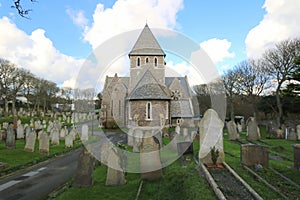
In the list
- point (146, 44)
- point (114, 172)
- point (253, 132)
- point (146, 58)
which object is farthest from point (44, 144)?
point (146, 44)

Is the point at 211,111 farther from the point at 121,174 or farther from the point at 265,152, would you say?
the point at 121,174

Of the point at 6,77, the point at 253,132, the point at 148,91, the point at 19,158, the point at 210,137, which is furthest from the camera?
the point at 6,77

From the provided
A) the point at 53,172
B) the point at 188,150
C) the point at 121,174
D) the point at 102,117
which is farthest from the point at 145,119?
the point at 121,174

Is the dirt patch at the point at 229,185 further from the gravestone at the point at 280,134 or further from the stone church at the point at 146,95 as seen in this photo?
the stone church at the point at 146,95

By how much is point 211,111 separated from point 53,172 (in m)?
7.35

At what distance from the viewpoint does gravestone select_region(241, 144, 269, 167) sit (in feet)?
29.4

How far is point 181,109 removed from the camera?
103ft

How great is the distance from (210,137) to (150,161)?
2.65 meters

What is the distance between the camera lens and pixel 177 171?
8.90 meters

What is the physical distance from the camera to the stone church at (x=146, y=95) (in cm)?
2564

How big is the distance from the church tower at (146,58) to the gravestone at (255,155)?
855 inches

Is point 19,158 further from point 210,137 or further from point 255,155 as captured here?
point 255,155

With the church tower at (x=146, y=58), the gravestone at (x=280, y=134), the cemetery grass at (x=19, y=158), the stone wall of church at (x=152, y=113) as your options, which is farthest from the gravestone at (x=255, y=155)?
the church tower at (x=146, y=58)

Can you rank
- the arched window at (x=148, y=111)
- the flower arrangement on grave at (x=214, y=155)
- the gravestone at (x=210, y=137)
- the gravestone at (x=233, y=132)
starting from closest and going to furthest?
the flower arrangement on grave at (x=214, y=155)
the gravestone at (x=210, y=137)
the gravestone at (x=233, y=132)
the arched window at (x=148, y=111)
